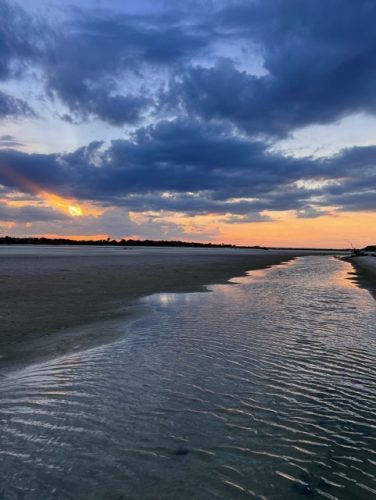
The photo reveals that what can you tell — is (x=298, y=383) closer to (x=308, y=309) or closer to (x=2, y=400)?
(x=2, y=400)

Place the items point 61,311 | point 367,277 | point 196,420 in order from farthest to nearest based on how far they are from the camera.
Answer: point 367,277 → point 61,311 → point 196,420

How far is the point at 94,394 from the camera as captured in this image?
6.62m

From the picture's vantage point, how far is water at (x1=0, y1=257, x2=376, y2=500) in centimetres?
414

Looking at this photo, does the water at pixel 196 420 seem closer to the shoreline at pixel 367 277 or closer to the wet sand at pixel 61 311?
the wet sand at pixel 61 311

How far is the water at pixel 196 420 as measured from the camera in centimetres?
414

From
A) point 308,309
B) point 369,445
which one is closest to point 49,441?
point 369,445

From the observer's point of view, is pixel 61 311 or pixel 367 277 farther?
pixel 367 277

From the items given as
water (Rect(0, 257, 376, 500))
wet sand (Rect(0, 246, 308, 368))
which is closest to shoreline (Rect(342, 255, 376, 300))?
wet sand (Rect(0, 246, 308, 368))

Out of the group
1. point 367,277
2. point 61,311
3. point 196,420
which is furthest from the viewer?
point 367,277

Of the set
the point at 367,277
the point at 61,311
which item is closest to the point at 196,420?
the point at 61,311

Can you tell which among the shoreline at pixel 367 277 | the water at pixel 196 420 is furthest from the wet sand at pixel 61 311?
the shoreline at pixel 367 277

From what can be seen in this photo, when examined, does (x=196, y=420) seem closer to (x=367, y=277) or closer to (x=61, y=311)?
(x=61, y=311)

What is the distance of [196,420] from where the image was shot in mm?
5602

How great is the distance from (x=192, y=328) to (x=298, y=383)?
5.15 m
